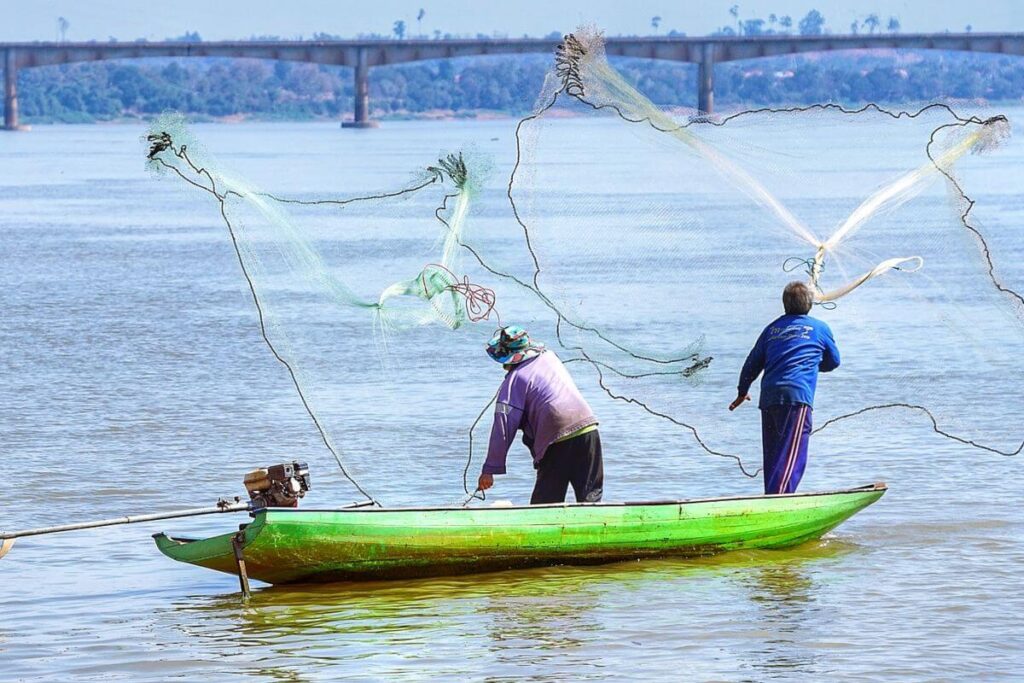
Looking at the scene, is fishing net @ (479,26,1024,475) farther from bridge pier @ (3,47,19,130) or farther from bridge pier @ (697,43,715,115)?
bridge pier @ (3,47,19,130)

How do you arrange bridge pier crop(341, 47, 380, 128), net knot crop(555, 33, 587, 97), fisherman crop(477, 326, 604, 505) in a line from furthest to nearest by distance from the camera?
bridge pier crop(341, 47, 380, 128)
net knot crop(555, 33, 587, 97)
fisherman crop(477, 326, 604, 505)

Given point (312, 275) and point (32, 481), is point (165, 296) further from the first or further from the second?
point (312, 275)

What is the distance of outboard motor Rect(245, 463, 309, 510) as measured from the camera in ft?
30.0

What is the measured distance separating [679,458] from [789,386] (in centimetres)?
402

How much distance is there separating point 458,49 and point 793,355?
317 feet

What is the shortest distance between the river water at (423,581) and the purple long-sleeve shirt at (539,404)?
79cm

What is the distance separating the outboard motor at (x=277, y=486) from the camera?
360 inches

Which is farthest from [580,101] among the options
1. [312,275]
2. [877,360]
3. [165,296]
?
[165,296]

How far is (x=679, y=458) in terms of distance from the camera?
13.8 meters

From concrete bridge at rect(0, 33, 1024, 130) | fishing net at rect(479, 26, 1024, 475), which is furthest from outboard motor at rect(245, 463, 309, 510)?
concrete bridge at rect(0, 33, 1024, 130)

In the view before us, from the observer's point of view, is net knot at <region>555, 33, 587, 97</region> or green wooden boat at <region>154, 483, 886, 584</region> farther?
net knot at <region>555, 33, 587, 97</region>

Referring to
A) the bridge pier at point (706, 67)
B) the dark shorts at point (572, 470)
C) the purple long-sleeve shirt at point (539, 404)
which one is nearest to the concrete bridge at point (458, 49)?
the bridge pier at point (706, 67)

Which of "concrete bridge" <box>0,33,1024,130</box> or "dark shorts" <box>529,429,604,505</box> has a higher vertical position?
"concrete bridge" <box>0,33,1024,130</box>

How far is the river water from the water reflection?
0.02 metres
